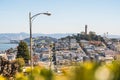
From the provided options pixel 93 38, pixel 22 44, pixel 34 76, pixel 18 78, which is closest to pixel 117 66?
pixel 34 76

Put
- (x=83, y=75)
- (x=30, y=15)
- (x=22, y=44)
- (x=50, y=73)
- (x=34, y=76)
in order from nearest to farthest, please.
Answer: (x=83, y=75) < (x=50, y=73) < (x=34, y=76) < (x=30, y=15) < (x=22, y=44)

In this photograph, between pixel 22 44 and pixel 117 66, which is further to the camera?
pixel 22 44

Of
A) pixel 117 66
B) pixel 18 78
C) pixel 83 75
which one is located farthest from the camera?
pixel 18 78

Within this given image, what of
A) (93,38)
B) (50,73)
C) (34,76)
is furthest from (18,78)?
(93,38)

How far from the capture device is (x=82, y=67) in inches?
43.4

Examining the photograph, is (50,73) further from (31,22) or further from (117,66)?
(31,22)

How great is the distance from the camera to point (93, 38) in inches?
4911

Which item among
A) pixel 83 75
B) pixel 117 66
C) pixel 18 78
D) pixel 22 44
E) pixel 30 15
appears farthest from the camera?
pixel 22 44

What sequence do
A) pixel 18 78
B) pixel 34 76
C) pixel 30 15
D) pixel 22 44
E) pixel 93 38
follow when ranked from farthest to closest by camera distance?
pixel 93 38 < pixel 22 44 < pixel 30 15 < pixel 18 78 < pixel 34 76

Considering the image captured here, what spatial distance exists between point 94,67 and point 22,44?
53.1 metres

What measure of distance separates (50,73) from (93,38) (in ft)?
407

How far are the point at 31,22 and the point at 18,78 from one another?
18.8 metres

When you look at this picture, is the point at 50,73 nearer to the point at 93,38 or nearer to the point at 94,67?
the point at 94,67

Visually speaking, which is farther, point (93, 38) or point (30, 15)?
point (93, 38)
